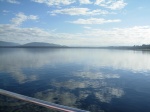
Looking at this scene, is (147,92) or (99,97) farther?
(147,92)

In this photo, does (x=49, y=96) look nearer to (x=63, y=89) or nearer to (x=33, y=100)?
(x=63, y=89)

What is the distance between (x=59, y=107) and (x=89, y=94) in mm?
20393

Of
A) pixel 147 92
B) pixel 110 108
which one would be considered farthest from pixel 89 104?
pixel 147 92

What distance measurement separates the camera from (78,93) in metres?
23.6

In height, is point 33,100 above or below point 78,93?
above

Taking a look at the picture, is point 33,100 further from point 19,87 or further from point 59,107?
point 19,87

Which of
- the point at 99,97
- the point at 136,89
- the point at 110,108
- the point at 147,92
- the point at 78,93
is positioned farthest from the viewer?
the point at 136,89

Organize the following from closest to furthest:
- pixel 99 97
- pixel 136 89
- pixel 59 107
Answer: pixel 59 107 < pixel 99 97 < pixel 136 89

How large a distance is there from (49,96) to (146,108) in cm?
1120

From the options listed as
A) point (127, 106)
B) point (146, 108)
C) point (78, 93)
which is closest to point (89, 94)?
point (78, 93)

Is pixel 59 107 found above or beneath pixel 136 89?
above

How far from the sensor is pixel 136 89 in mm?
27422

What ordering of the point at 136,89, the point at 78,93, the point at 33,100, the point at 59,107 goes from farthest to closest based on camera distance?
the point at 136,89 → the point at 78,93 → the point at 33,100 → the point at 59,107

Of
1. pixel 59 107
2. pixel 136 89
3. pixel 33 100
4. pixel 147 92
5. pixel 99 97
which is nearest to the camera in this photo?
pixel 59 107
